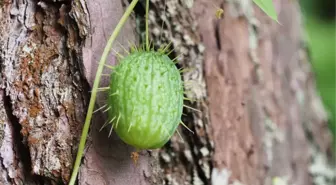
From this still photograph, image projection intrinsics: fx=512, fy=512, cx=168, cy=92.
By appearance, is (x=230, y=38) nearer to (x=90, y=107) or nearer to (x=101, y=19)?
(x=101, y=19)

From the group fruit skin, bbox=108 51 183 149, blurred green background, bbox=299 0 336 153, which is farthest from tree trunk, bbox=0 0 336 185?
blurred green background, bbox=299 0 336 153

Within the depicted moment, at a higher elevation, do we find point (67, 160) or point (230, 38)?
point (230, 38)

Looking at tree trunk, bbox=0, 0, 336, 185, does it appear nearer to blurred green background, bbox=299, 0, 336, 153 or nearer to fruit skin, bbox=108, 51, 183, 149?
fruit skin, bbox=108, 51, 183, 149

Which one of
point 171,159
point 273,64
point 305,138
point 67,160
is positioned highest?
point 273,64

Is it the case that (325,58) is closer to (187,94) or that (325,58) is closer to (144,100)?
(187,94)

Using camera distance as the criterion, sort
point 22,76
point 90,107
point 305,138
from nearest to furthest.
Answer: point 90,107, point 22,76, point 305,138

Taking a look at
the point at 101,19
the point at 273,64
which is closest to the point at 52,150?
the point at 101,19

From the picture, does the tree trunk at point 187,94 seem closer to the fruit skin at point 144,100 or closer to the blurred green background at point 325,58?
the fruit skin at point 144,100
